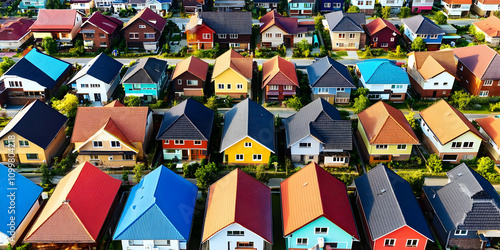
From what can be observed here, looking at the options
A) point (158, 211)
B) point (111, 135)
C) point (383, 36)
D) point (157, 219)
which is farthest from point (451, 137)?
point (111, 135)

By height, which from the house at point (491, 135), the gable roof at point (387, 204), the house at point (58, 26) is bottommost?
the house at point (491, 135)

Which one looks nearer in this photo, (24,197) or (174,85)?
(24,197)

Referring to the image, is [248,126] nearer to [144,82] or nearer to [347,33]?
[144,82]

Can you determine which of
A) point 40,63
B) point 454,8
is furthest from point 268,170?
point 454,8

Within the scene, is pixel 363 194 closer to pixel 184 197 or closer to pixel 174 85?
pixel 184 197

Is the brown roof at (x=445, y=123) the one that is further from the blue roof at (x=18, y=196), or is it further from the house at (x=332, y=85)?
the blue roof at (x=18, y=196)

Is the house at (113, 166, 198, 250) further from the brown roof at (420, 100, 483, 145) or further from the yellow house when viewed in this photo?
the brown roof at (420, 100, 483, 145)

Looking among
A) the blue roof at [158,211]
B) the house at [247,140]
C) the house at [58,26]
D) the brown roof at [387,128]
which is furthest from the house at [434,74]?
the house at [58,26]
